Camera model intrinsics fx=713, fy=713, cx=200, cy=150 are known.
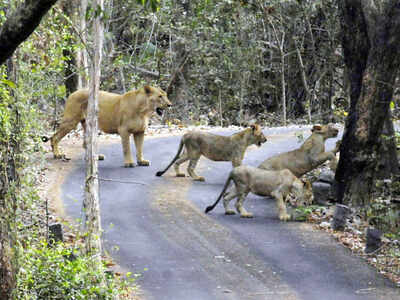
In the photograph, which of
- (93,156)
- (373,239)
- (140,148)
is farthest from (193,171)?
(93,156)

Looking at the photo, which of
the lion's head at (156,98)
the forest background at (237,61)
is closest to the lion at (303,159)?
the lion's head at (156,98)

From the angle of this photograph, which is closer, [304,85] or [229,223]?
[229,223]

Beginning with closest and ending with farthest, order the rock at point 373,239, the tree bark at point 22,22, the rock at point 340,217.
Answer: the tree bark at point 22,22, the rock at point 373,239, the rock at point 340,217

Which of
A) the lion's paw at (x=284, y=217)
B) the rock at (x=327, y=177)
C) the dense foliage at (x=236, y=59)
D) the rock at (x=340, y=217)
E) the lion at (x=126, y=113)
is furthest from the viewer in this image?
the dense foliage at (x=236, y=59)

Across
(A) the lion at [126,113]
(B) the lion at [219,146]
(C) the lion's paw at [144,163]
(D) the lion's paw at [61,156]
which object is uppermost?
(A) the lion at [126,113]

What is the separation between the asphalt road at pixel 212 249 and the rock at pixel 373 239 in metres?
0.30

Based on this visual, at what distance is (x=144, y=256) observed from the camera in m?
9.98

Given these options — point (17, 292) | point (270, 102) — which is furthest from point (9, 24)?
point (270, 102)

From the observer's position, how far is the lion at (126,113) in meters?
15.2

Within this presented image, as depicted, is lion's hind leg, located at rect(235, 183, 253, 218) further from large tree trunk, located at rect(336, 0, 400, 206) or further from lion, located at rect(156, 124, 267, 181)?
lion, located at rect(156, 124, 267, 181)

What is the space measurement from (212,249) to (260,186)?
2215 mm

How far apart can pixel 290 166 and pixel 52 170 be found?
4.86m

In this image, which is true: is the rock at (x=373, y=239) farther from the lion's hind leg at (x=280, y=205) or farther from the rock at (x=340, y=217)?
the lion's hind leg at (x=280, y=205)

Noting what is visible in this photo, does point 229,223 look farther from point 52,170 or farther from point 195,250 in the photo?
point 52,170
